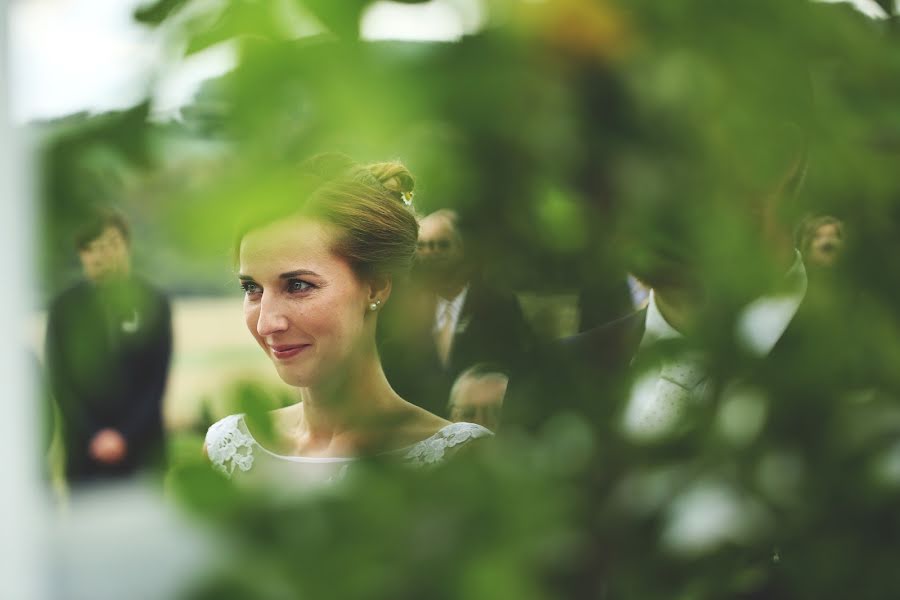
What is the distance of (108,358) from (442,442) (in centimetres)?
18

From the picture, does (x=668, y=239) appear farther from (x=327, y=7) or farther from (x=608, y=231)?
(x=327, y=7)

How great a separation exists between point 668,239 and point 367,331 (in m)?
0.15

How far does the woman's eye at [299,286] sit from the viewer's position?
0.53 m

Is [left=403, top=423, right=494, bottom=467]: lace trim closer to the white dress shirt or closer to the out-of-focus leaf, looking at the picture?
the white dress shirt

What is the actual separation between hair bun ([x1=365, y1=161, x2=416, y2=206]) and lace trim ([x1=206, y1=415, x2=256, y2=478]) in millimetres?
122

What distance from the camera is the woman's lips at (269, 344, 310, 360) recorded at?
0.50m

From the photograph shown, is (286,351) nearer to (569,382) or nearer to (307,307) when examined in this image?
(307,307)

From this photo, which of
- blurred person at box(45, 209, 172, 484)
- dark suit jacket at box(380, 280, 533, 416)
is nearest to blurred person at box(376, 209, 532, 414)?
dark suit jacket at box(380, 280, 533, 416)

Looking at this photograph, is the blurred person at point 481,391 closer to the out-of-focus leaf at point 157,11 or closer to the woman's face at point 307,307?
the woman's face at point 307,307

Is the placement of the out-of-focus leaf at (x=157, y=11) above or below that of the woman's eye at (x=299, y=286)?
above

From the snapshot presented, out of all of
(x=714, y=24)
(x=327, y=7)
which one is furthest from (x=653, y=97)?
(x=327, y=7)

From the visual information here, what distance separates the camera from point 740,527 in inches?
19.2

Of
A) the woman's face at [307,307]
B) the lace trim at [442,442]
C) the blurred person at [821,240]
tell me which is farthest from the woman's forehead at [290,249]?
the blurred person at [821,240]

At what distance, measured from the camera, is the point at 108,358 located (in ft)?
1.68
